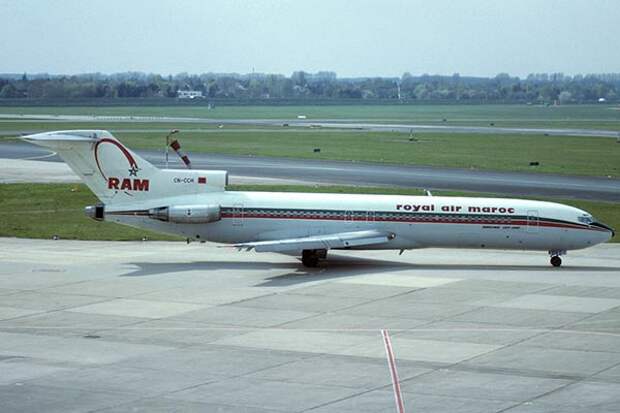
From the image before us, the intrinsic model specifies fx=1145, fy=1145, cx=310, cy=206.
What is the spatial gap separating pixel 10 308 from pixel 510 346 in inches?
722

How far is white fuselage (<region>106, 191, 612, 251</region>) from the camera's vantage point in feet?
173

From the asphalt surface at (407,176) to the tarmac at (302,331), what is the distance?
25694mm

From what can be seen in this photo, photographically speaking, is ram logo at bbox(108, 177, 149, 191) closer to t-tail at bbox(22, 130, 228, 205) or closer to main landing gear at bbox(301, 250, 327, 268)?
t-tail at bbox(22, 130, 228, 205)

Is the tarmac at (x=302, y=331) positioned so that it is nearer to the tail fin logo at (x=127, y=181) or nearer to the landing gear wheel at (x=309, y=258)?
the landing gear wheel at (x=309, y=258)

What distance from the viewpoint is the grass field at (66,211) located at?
6331cm

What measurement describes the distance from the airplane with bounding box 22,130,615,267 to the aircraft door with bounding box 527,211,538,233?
0.05 metres

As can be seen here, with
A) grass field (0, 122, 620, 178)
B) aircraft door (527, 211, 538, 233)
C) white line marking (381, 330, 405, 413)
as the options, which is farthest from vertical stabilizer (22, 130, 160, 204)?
grass field (0, 122, 620, 178)

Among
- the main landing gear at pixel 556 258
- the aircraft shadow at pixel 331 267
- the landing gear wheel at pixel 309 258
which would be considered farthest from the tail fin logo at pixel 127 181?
the main landing gear at pixel 556 258

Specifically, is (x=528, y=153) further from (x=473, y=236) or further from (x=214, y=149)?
(x=473, y=236)

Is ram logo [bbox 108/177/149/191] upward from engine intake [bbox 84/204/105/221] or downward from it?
upward

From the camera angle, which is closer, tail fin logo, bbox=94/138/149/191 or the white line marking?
the white line marking

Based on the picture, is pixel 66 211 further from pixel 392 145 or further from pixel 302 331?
pixel 392 145

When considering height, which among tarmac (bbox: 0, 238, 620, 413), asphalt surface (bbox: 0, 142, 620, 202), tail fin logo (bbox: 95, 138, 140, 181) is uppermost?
tail fin logo (bbox: 95, 138, 140, 181)

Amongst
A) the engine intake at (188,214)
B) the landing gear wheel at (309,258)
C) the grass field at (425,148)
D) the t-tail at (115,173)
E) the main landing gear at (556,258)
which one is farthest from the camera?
the grass field at (425,148)
